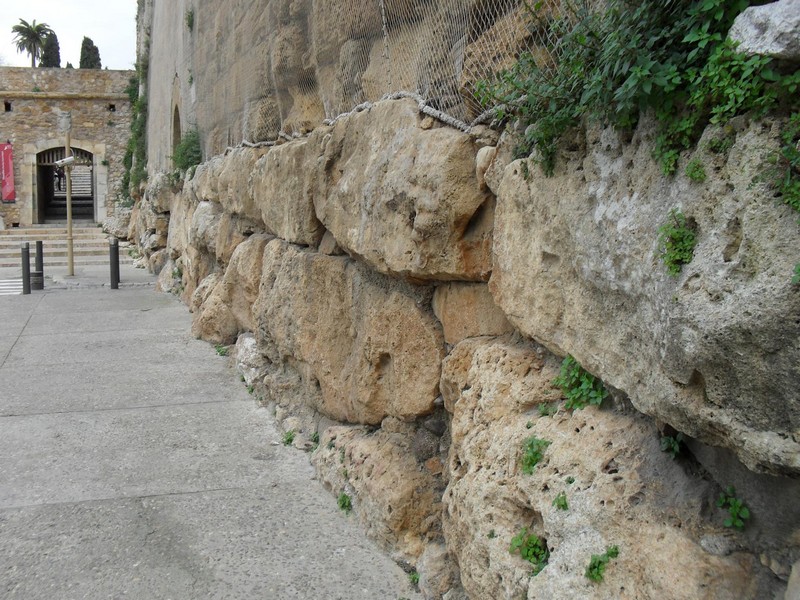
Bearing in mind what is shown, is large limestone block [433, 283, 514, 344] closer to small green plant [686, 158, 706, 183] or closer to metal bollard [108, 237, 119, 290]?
small green plant [686, 158, 706, 183]

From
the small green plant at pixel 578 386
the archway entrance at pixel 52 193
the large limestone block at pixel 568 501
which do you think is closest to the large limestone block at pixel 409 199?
the large limestone block at pixel 568 501

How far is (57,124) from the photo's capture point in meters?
23.2

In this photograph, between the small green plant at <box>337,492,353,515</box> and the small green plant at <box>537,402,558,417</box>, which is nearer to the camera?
the small green plant at <box>537,402,558,417</box>

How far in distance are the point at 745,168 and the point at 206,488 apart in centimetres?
302

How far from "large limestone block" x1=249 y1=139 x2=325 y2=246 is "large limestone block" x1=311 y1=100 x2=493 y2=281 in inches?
18.2

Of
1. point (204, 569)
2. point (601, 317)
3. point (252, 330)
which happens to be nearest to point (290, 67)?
point (252, 330)

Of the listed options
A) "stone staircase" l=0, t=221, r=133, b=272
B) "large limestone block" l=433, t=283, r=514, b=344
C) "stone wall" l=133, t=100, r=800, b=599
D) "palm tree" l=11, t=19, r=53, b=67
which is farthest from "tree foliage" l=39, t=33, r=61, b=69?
"large limestone block" l=433, t=283, r=514, b=344

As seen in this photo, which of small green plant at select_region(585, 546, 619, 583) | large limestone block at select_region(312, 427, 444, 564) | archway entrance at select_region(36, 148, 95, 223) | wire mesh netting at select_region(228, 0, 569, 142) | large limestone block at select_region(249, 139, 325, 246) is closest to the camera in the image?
small green plant at select_region(585, 546, 619, 583)

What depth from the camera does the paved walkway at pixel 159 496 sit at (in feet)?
9.42

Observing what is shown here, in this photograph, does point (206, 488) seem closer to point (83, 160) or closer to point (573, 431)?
point (573, 431)

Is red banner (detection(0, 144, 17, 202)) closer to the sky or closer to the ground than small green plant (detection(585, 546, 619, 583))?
closer to the sky

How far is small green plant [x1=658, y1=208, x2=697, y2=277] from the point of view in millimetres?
1582

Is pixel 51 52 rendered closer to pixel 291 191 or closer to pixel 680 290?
pixel 291 191

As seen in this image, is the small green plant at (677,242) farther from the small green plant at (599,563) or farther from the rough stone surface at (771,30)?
the small green plant at (599,563)
